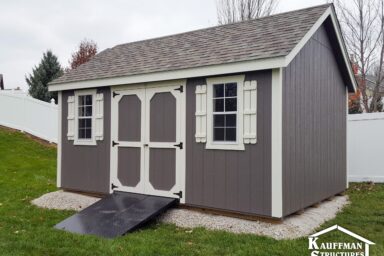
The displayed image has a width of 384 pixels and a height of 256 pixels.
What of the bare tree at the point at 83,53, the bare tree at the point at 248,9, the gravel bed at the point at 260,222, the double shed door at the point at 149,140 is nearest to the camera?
the gravel bed at the point at 260,222

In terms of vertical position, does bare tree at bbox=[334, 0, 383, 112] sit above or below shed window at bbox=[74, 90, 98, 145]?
above

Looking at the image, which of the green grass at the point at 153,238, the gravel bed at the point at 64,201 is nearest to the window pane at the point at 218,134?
the green grass at the point at 153,238

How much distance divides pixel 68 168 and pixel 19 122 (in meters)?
8.28

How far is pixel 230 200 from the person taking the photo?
6.28 meters

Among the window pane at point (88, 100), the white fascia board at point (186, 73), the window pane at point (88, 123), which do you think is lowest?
the window pane at point (88, 123)

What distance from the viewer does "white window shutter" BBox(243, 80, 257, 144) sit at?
237 inches

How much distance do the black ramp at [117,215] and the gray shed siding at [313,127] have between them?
7.42 feet

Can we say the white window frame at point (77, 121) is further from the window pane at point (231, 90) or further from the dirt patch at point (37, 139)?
the dirt patch at point (37, 139)

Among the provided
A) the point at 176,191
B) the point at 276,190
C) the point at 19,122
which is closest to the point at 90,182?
the point at 176,191

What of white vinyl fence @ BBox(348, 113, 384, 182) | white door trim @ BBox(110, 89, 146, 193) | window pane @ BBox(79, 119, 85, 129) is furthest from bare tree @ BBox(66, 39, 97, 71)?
white vinyl fence @ BBox(348, 113, 384, 182)

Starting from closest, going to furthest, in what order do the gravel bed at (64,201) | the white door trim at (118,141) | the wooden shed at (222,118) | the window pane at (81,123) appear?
the wooden shed at (222,118) → the white door trim at (118,141) → the gravel bed at (64,201) → the window pane at (81,123)

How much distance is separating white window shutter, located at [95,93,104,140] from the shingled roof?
18.6 inches

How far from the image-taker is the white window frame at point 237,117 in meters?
6.18

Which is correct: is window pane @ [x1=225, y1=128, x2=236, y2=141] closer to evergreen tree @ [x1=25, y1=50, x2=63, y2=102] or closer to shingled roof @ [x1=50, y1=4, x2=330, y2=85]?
shingled roof @ [x1=50, y1=4, x2=330, y2=85]
